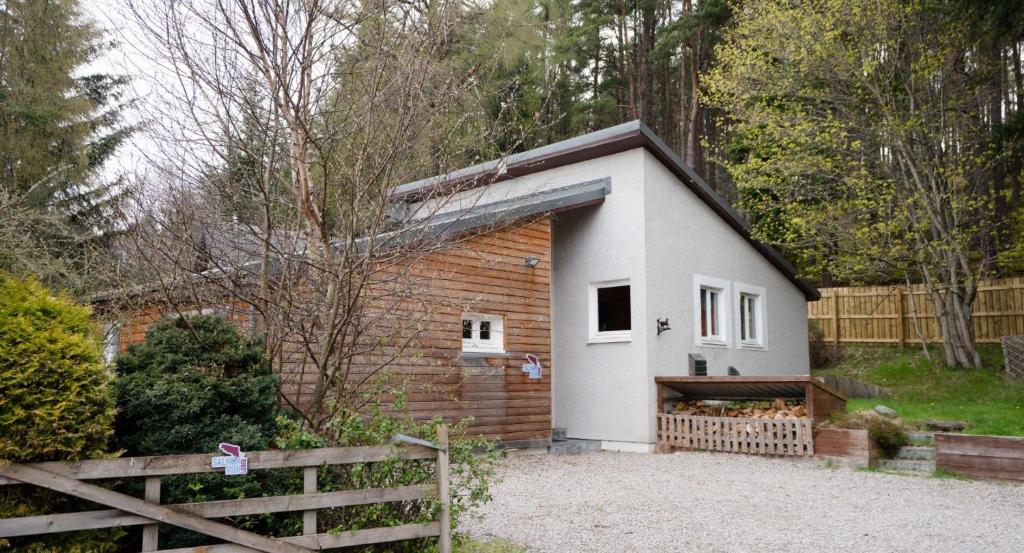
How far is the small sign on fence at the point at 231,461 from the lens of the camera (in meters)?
3.90

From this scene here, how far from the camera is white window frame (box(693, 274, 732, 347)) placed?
12.4m

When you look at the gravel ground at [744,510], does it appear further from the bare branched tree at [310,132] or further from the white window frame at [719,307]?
the white window frame at [719,307]

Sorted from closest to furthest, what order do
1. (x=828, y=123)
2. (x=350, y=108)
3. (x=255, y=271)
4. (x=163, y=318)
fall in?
(x=163, y=318) < (x=350, y=108) < (x=255, y=271) < (x=828, y=123)

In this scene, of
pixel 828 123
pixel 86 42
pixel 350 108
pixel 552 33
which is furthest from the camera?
Answer: pixel 552 33

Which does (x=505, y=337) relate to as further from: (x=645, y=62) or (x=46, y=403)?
(x=645, y=62)

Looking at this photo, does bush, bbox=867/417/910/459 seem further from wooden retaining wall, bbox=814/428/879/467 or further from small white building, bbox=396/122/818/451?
small white building, bbox=396/122/818/451

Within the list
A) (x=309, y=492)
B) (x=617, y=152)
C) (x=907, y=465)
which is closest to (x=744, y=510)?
(x=907, y=465)

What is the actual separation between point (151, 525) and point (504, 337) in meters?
7.44

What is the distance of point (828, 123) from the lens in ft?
50.0

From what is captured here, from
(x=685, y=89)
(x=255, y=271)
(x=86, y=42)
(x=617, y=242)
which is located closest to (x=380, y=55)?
(x=255, y=271)

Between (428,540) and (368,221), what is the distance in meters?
2.15

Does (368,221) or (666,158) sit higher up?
(666,158)

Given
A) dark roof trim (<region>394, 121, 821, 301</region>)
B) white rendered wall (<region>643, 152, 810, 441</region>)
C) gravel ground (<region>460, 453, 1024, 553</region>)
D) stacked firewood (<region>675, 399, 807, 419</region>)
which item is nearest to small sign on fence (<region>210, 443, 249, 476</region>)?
gravel ground (<region>460, 453, 1024, 553</region>)

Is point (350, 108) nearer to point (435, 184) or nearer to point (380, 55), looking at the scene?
point (380, 55)
